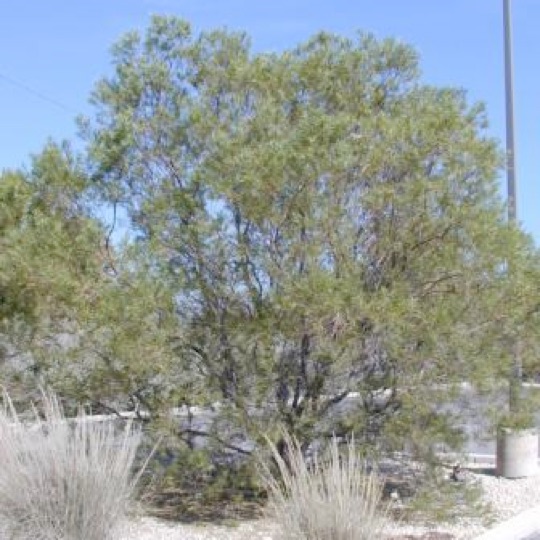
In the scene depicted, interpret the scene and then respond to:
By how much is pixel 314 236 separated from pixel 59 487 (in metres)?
3.55

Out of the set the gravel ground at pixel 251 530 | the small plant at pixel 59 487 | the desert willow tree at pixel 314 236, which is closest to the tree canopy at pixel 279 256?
the desert willow tree at pixel 314 236

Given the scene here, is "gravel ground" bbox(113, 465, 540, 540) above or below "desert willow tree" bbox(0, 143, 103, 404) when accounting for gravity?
below

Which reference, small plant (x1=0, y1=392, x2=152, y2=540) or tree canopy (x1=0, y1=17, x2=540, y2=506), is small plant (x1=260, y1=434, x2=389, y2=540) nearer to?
small plant (x1=0, y1=392, x2=152, y2=540)

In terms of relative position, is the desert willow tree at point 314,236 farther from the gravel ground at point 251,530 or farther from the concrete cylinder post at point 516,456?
the concrete cylinder post at point 516,456

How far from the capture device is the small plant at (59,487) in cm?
678

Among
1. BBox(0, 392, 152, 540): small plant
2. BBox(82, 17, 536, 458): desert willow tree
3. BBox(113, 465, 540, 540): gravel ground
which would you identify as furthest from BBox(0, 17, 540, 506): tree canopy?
BBox(0, 392, 152, 540): small plant

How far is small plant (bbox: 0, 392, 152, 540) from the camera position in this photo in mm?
6781

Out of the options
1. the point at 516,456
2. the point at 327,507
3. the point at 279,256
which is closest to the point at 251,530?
the point at 279,256

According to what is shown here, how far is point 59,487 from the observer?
22.4 feet

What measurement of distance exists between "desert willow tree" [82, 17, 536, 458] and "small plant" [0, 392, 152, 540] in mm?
2499

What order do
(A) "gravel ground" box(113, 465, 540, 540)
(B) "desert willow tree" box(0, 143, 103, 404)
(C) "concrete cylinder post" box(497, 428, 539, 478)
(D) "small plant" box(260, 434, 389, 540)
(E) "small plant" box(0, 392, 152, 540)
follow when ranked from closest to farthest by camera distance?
(D) "small plant" box(260, 434, 389, 540)
(E) "small plant" box(0, 392, 152, 540)
(A) "gravel ground" box(113, 465, 540, 540)
(B) "desert willow tree" box(0, 143, 103, 404)
(C) "concrete cylinder post" box(497, 428, 539, 478)

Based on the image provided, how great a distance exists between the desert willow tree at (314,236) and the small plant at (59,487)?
2.50m

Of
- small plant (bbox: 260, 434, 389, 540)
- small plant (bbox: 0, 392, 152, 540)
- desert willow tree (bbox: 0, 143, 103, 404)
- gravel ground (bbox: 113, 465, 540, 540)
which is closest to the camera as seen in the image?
small plant (bbox: 260, 434, 389, 540)

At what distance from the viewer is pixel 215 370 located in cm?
979
